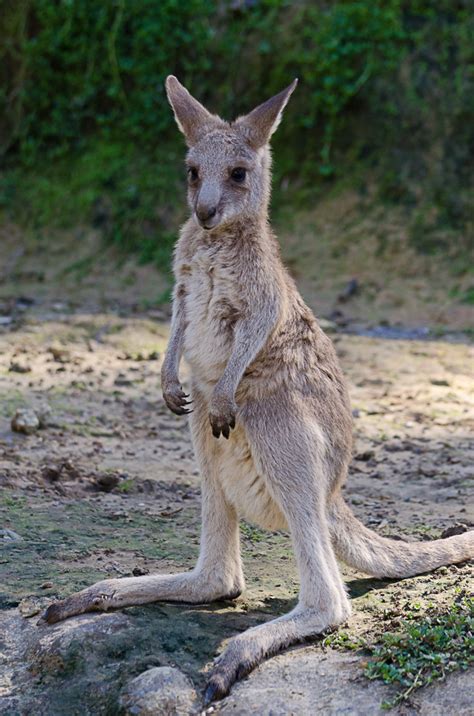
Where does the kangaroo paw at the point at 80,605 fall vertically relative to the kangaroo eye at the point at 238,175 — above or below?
below

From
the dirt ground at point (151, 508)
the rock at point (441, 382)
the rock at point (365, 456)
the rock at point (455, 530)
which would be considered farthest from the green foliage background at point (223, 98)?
the rock at point (455, 530)

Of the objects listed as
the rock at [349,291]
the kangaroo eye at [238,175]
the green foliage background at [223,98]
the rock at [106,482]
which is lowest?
the rock at [106,482]

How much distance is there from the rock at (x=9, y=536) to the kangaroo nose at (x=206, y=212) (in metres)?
1.60

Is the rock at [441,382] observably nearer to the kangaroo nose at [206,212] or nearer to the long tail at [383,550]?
the long tail at [383,550]

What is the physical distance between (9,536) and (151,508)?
2.60 feet

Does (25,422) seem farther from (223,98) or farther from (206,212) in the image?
(223,98)

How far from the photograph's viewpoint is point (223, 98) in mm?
11242

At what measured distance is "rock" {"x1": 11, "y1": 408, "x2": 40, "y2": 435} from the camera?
573 cm

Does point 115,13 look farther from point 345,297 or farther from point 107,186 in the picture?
point 345,297

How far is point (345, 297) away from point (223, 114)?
285 centimetres

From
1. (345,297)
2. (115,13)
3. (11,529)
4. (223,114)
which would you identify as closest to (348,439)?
(11,529)

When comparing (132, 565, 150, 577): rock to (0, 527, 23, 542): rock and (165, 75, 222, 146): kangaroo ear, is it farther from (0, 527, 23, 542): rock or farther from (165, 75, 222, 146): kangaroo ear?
(165, 75, 222, 146): kangaroo ear

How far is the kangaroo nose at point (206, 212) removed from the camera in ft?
12.9

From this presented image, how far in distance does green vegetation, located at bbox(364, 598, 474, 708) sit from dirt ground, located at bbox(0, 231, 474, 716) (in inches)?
1.6
